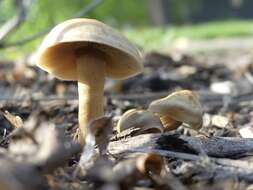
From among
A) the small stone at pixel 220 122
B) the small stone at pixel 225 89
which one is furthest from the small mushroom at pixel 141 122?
the small stone at pixel 225 89

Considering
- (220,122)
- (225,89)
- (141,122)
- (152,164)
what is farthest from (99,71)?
(225,89)

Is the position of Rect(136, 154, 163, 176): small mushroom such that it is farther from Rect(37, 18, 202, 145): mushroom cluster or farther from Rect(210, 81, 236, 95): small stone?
Rect(210, 81, 236, 95): small stone

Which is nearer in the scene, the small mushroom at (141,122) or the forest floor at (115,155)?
the forest floor at (115,155)

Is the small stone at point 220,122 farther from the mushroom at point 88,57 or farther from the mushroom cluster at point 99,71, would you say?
the mushroom at point 88,57

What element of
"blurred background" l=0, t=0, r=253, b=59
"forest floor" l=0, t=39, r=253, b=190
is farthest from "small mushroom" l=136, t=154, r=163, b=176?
"blurred background" l=0, t=0, r=253, b=59

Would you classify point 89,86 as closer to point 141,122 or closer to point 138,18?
point 141,122

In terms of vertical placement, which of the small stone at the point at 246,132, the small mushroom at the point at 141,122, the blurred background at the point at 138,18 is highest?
the blurred background at the point at 138,18

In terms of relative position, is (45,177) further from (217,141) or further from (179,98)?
(179,98)
